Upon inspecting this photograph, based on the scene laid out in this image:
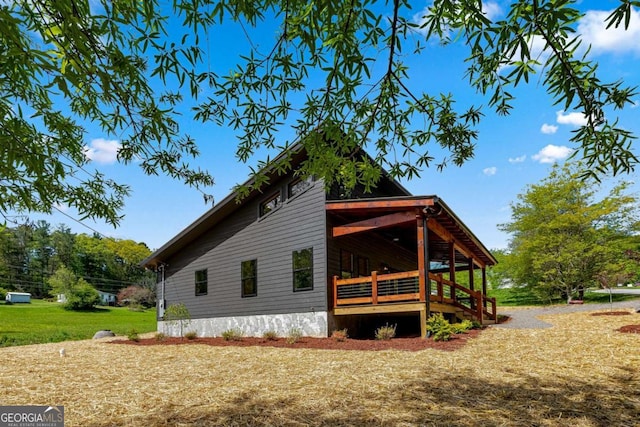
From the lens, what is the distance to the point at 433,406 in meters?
4.68

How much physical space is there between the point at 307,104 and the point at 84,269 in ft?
251

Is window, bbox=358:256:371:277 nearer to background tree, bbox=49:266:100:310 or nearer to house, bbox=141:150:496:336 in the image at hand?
house, bbox=141:150:496:336

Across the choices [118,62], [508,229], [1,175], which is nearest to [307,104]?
[118,62]

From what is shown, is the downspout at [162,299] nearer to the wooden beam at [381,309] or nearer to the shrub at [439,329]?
the wooden beam at [381,309]

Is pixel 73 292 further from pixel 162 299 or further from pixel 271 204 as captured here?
pixel 271 204

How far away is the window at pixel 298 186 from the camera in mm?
13480

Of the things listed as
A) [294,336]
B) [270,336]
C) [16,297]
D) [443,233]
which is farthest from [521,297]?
[16,297]

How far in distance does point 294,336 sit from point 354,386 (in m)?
6.44

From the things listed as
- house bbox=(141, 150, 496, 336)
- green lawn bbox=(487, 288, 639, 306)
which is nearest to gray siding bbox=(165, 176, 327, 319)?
house bbox=(141, 150, 496, 336)

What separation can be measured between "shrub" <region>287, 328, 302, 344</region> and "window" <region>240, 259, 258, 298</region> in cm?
240

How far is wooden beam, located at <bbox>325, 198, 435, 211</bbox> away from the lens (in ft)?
36.2

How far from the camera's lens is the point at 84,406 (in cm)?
521

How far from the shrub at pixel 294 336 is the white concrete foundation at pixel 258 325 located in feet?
0.32

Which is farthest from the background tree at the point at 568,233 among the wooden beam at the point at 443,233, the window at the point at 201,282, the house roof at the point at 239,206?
the window at the point at 201,282
